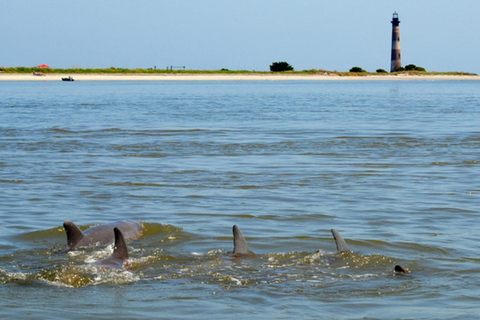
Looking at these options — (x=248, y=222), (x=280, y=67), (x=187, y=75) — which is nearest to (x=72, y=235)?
(x=248, y=222)

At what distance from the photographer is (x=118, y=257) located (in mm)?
8727

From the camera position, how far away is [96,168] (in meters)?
17.1

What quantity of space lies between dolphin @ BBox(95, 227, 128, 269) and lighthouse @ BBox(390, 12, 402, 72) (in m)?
120

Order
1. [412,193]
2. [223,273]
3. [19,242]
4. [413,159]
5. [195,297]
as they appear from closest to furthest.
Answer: [195,297]
[223,273]
[19,242]
[412,193]
[413,159]

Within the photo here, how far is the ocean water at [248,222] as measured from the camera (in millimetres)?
7742

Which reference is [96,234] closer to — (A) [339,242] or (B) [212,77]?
(A) [339,242]

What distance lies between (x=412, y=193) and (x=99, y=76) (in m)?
108

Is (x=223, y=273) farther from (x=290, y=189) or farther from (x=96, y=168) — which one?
Answer: (x=96, y=168)

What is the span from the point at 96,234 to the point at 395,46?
4842 inches

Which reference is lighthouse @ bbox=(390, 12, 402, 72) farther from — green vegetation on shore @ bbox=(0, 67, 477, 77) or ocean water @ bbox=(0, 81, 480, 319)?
ocean water @ bbox=(0, 81, 480, 319)

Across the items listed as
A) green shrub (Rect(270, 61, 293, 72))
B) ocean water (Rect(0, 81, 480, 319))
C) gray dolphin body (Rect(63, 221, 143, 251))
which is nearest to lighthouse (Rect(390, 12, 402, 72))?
green shrub (Rect(270, 61, 293, 72))

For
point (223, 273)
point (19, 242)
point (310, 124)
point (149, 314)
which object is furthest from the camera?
point (310, 124)

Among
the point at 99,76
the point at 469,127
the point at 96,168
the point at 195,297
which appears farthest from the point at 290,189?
the point at 99,76

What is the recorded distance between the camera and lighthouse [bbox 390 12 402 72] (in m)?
125
